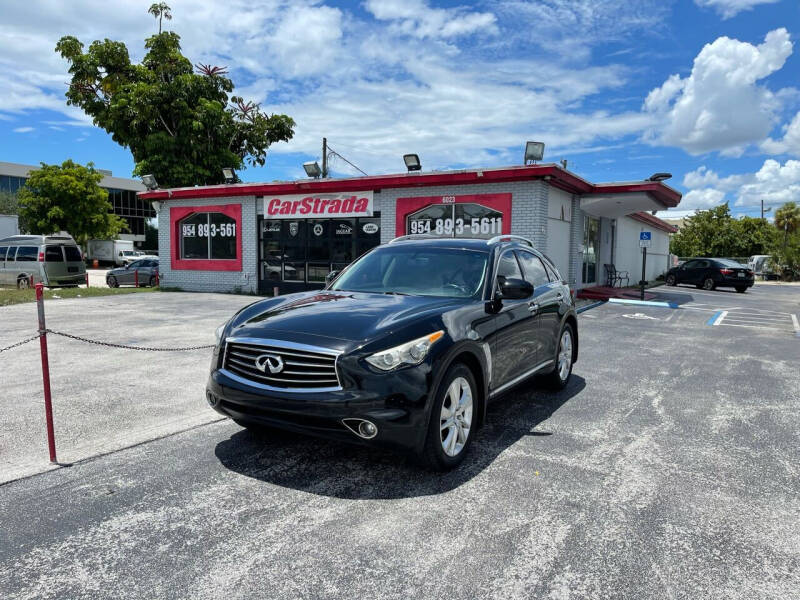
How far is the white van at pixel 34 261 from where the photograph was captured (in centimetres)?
2083

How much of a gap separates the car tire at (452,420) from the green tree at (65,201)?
46.4 m

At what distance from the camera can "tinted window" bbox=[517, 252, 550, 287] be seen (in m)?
5.84

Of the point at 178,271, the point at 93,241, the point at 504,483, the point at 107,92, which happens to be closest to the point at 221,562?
the point at 504,483

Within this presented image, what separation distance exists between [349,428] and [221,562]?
1044 millimetres

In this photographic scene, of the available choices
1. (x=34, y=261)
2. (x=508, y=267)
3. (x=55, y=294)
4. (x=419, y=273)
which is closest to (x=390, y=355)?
(x=419, y=273)

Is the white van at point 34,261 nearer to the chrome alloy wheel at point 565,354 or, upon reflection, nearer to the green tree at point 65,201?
the chrome alloy wheel at point 565,354

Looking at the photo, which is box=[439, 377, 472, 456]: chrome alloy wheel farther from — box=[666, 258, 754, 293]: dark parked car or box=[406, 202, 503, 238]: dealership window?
box=[666, 258, 754, 293]: dark parked car

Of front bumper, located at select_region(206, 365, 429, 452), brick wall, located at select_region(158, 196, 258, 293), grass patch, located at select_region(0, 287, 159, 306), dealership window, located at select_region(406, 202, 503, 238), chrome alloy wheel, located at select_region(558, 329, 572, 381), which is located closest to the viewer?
front bumper, located at select_region(206, 365, 429, 452)

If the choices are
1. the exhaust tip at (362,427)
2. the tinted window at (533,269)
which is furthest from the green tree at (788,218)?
the exhaust tip at (362,427)

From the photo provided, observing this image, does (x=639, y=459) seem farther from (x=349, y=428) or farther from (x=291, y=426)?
(x=291, y=426)

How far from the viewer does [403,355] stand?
363 centimetres

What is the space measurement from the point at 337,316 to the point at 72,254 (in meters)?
22.1

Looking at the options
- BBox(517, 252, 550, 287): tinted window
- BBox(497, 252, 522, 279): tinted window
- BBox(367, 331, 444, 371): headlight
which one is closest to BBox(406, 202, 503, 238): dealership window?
BBox(517, 252, 550, 287): tinted window

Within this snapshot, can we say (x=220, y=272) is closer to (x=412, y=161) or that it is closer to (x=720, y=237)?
(x=412, y=161)
